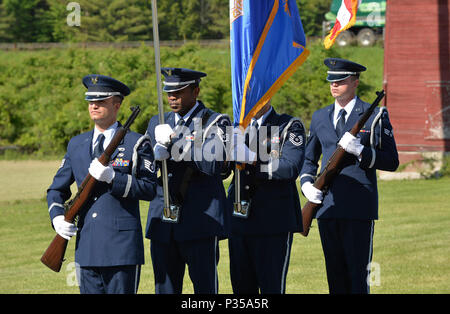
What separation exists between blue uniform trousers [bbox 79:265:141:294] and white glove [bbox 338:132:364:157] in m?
1.89

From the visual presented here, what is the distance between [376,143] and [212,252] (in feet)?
5.15

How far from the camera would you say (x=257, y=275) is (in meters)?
6.38

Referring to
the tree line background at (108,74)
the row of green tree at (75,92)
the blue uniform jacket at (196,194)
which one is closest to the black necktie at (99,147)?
the blue uniform jacket at (196,194)

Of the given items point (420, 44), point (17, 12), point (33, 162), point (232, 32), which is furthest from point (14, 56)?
point (232, 32)

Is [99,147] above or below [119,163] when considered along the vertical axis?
above

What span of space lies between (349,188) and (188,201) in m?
1.36

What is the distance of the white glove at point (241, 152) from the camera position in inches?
246

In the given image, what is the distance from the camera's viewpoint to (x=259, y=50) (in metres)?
6.64

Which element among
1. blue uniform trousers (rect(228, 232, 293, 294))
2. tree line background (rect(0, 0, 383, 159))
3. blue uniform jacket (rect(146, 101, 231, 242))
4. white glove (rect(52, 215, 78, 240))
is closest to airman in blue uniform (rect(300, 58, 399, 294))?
blue uniform trousers (rect(228, 232, 293, 294))

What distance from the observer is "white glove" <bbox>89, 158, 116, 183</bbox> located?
5559mm

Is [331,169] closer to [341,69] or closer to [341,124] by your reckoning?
→ [341,124]

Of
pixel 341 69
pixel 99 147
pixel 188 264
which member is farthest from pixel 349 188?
pixel 99 147

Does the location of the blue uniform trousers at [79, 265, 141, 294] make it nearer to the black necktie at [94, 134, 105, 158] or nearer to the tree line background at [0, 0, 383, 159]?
the black necktie at [94, 134, 105, 158]

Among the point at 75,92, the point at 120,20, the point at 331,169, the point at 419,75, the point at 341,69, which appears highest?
the point at 341,69
